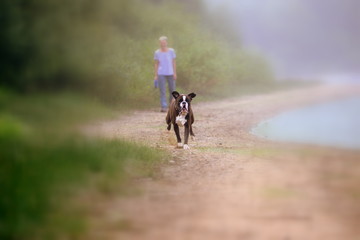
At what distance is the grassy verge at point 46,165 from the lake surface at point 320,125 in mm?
3287

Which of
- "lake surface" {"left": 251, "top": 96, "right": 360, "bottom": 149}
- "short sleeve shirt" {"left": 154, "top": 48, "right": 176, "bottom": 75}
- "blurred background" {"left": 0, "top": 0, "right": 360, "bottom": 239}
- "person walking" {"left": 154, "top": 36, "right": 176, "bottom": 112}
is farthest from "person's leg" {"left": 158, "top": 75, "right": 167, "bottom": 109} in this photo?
"blurred background" {"left": 0, "top": 0, "right": 360, "bottom": 239}

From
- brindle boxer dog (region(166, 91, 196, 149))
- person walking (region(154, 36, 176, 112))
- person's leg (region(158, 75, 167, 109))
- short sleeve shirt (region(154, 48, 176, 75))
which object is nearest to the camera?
brindle boxer dog (region(166, 91, 196, 149))

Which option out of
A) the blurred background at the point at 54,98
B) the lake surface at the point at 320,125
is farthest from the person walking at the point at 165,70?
the blurred background at the point at 54,98

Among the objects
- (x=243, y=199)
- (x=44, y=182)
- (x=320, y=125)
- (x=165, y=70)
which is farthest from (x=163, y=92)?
(x=44, y=182)

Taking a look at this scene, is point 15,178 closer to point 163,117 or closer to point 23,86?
point 23,86

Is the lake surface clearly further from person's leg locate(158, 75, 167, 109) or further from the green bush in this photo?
the green bush

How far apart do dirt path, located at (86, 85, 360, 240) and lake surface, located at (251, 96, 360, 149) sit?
3.28 ft

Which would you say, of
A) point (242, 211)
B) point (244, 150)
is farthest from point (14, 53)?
point (244, 150)

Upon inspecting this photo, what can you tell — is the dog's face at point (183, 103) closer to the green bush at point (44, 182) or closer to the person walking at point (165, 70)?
the person walking at point (165, 70)

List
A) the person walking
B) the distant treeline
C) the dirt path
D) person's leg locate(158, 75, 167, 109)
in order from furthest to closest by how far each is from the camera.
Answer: person's leg locate(158, 75, 167, 109) → the person walking → the dirt path → the distant treeline

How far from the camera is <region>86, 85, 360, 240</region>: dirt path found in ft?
8.07

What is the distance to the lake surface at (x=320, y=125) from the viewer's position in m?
5.74

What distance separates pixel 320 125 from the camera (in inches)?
300

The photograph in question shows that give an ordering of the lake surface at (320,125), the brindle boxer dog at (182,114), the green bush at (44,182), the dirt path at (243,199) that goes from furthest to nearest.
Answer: the lake surface at (320,125)
the brindle boxer dog at (182,114)
the dirt path at (243,199)
the green bush at (44,182)
